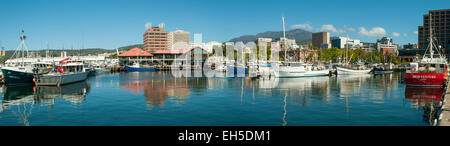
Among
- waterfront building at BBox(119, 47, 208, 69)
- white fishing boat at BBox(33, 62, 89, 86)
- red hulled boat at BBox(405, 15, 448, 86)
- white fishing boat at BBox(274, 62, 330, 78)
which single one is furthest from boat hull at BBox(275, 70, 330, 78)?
waterfront building at BBox(119, 47, 208, 69)

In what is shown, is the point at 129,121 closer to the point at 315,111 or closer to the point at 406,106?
the point at 315,111

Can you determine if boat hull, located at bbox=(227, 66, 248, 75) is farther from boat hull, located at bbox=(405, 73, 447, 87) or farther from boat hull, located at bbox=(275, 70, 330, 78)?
boat hull, located at bbox=(405, 73, 447, 87)

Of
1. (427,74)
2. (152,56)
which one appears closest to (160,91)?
(427,74)

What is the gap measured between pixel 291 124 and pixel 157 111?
31.2 feet

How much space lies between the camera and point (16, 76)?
144 ft

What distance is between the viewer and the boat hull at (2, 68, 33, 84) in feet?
142

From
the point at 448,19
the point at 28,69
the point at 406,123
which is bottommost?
the point at 406,123

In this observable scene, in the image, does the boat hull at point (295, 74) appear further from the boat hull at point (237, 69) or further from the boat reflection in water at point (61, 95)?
the boat reflection in water at point (61, 95)

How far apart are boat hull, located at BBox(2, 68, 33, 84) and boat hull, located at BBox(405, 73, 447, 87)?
53.9 m

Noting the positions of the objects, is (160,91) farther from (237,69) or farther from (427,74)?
(237,69)

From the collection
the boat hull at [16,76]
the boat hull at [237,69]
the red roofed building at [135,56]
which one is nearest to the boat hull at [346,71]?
the boat hull at [237,69]

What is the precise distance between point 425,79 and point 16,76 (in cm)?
5676
